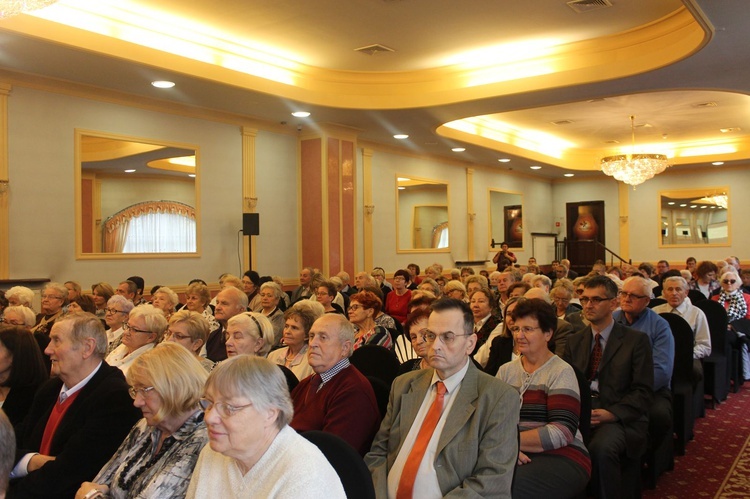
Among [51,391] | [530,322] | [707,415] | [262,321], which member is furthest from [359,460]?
[707,415]

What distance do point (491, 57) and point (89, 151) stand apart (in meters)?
5.35

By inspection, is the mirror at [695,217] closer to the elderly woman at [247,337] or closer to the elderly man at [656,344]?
the elderly man at [656,344]

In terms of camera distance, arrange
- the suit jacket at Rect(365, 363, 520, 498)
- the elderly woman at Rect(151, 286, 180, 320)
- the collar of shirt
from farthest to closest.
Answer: the elderly woman at Rect(151, 286, 180, 320), the collar of shirt, the suit jacket at Rect(365, 363, 520, 498)

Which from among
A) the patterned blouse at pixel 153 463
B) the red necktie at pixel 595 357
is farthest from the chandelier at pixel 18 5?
the red necktie at pixel 595 357

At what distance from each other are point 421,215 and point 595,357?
1019cm

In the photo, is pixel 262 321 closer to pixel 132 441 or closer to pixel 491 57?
pixel 132 441

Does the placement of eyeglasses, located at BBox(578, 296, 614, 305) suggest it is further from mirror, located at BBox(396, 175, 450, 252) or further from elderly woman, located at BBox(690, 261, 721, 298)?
mirror, located at BBox(396, 175, 450, 252)

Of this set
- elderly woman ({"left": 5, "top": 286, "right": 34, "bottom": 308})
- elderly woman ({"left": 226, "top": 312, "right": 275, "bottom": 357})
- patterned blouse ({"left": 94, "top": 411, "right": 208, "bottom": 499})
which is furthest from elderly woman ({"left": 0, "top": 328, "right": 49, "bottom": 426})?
elderly woman ({"left": 5, "top": 286, "right": 34, "bottom": 308})

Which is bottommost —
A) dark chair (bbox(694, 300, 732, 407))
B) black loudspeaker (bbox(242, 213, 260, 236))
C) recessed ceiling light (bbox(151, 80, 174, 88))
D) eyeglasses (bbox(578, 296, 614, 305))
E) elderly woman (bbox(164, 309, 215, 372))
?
dark chair (bbox(694, 300, 732, 407))

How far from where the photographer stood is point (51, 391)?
3090 millimetres

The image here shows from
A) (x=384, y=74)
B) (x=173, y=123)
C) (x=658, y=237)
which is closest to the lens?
(x=173, y=123)

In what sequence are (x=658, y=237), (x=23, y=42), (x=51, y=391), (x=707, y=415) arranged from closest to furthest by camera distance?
(x=51, y=391) → (x=707, y=415) → (x=23, y=42) → (x=658, y=237)

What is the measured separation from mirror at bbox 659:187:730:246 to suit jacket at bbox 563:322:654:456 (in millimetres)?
15110

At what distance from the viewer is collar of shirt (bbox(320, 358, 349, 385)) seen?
3.06m
